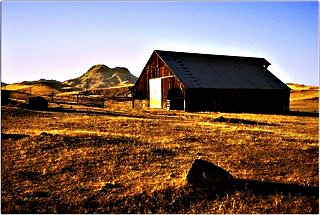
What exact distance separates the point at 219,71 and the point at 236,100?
4.61 metres

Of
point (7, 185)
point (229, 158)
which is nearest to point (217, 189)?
point (229, 158)

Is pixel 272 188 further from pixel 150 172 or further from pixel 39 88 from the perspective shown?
pixel 39 88

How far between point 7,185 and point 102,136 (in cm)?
639

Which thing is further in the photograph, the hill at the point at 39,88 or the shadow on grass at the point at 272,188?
the hill at the point at 39,88

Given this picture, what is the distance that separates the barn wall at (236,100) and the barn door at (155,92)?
5024mm

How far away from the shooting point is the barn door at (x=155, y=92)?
4188 centimetres

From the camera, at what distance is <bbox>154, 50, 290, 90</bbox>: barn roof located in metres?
39.5

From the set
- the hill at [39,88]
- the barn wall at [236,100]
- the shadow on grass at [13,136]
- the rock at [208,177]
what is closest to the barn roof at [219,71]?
the barn wall at [236,100]

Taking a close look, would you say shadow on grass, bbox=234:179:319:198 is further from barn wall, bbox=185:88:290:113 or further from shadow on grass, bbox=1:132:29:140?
barn wall, bbox=185:88:290:113

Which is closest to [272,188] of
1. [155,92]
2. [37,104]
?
[37,104]

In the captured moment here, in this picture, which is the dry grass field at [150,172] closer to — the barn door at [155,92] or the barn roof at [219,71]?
the barn roof at [219,71]

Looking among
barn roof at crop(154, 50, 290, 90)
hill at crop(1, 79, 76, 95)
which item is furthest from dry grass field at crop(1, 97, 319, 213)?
hill at crop(1, 79, 76, 95)

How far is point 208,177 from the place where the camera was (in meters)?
9.75

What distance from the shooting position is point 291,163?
40.9ft
